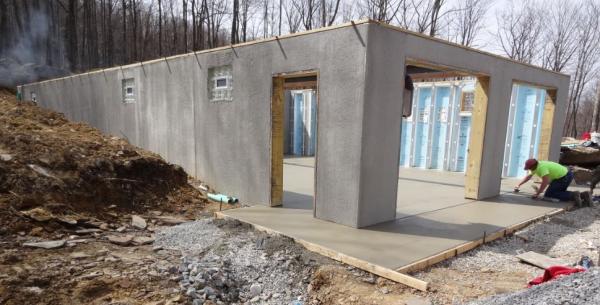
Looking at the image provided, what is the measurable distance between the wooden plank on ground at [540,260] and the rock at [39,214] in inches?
233

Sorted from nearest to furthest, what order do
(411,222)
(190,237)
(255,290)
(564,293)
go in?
(564,293) → (255,290) → (190,237) → (411,222)

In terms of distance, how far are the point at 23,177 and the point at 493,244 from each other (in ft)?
21.6

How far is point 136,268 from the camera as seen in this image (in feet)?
11.6

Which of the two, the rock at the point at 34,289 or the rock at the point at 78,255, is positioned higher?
the rock at the point at 34,289

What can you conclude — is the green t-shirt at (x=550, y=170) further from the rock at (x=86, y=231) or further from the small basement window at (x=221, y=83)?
the rock at (x=86, y=231)

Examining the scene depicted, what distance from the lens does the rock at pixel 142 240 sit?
447 centimetres

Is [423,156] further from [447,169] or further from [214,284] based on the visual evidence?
[214,284]

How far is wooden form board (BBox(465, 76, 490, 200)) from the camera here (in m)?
6.38

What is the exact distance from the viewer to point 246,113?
6.08 metres

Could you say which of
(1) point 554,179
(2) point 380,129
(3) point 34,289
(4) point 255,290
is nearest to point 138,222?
(3) point 34,289

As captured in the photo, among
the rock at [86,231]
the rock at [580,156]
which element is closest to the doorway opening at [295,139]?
the rock at [86,231]

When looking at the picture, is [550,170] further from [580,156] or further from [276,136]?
[276,136]

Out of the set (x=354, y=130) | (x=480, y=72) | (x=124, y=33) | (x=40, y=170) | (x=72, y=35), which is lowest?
(x=40, y=170)

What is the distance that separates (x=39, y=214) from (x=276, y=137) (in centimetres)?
339
